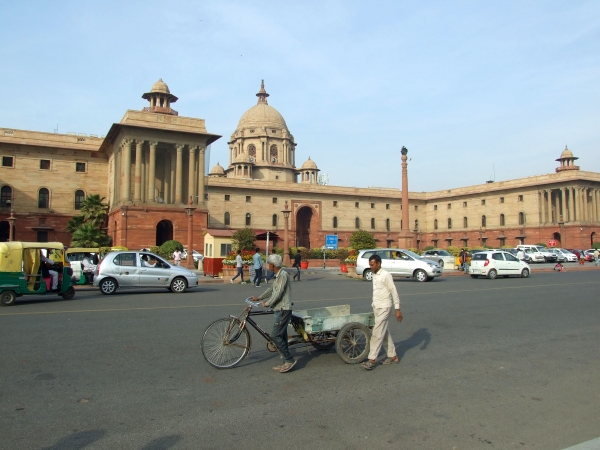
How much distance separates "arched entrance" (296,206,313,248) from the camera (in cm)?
6738

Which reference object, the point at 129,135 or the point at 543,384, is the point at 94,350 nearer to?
the point at 543,384

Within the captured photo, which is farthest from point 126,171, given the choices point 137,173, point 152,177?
point 152,177

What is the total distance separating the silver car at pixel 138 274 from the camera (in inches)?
651

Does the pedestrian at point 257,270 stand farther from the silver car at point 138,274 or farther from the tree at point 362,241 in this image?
the tree at point 362,241

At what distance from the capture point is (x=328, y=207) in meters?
67.1

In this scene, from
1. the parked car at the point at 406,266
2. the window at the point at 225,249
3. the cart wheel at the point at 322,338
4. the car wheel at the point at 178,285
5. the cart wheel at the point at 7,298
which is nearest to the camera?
the cart wheel at the point at 322,338

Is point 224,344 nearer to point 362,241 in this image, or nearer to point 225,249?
point 225,249

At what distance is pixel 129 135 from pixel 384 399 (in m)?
40.9

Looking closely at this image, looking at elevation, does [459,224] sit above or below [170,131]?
below

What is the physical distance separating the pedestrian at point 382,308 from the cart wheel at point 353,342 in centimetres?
22

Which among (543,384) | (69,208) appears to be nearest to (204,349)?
(543,384)

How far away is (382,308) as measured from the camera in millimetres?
6754

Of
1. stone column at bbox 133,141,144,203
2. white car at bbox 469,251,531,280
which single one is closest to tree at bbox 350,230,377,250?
stone column at bbox 133,141,144,203

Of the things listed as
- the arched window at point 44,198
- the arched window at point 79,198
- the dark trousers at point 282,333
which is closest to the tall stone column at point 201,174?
the arched window at point 79,198
